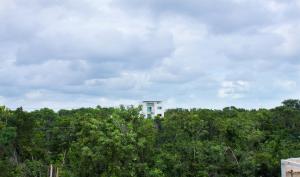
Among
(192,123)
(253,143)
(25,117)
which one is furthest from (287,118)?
(25,117)

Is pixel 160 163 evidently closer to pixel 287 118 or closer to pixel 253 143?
pixel 253 143

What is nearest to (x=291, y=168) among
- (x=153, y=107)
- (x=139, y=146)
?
(x=139, y=146)

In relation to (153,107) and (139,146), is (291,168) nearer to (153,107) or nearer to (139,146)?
(139,146)

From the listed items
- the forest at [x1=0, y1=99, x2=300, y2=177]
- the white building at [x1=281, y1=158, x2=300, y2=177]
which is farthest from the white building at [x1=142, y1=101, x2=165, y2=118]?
the white building at [x1=281, y1=158, x2=300, y2=177]

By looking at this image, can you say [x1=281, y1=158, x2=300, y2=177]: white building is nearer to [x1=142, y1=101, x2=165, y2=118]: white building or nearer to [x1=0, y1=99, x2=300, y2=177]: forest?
[x1=0, y1=99, x2=300, y2=177]: forest

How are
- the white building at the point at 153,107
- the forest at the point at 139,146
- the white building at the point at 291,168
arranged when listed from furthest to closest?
the white building at the point at 153,107 → the forest at the point at 139,146 → the white building at the point at 291,168

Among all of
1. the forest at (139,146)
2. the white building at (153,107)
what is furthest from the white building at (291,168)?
the white building at (153,107)

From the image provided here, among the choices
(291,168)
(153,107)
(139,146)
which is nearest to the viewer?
(291,168)

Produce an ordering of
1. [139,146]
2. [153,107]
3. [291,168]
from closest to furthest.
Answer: [291,168]
[139,146]
[153,107]

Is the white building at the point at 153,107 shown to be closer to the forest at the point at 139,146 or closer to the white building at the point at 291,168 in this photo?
the forest at the point at 139,146
